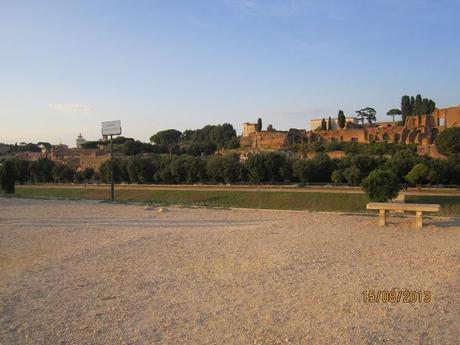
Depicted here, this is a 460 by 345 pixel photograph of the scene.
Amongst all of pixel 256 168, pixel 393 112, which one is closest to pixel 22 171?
pixel 256 168

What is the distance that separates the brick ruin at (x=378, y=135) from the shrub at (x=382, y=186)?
1833 inches

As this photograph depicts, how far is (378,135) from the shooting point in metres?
78.8

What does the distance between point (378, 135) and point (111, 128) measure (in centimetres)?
6295

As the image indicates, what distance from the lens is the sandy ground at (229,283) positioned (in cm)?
420

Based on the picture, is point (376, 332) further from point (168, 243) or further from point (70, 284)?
point (168, 243)

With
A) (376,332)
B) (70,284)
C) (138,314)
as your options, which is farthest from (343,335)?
(70,284)

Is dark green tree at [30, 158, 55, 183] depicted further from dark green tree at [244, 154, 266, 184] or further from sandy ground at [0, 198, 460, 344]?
sandy ground at [0, 198, 460, 344]

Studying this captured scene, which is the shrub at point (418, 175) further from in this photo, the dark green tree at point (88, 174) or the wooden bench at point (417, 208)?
the dark green tree at point (88, 174)

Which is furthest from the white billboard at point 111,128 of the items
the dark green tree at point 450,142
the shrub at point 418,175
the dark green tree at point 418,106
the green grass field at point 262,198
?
the dark green tree at point 418,106

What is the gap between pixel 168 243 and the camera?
28.7 feet

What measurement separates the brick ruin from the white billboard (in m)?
44.6

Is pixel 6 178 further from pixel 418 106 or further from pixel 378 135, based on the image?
pixel 418 106

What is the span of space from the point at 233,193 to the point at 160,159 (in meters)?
20.7

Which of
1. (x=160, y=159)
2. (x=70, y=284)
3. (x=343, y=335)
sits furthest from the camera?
(x=160, y=159)
